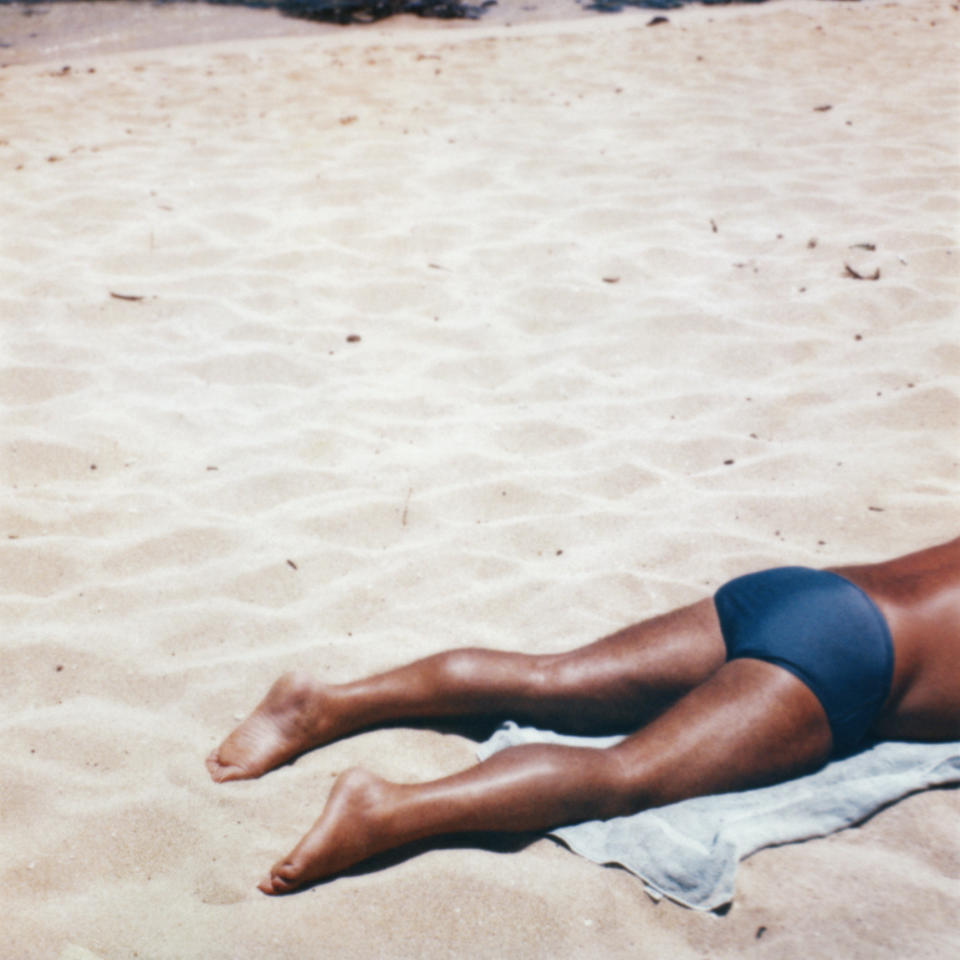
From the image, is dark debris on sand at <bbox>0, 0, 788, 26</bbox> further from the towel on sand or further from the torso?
the towel on sand

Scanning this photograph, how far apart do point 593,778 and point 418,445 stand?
1.42 meters

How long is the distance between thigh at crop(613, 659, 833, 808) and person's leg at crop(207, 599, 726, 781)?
0.17 meters

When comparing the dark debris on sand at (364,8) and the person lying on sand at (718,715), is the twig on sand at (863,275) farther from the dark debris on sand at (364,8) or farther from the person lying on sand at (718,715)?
the dark debris on sand at (364,8)

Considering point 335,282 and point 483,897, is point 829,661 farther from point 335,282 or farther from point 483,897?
point 335,282

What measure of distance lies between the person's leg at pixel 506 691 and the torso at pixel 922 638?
302 millimetres

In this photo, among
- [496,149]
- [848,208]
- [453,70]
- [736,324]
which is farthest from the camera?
[453,70]

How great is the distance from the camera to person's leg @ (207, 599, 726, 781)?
5.89 ft

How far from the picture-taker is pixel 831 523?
2486 millimetres


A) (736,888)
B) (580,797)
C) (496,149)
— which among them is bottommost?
(736,888)

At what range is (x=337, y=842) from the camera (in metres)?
1.53

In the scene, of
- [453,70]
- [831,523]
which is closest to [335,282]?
[831,523]

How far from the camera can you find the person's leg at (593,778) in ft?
5.06

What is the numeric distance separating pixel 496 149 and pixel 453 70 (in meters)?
1.99

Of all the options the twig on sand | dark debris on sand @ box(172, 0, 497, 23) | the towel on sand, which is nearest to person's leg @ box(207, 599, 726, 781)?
the towel on sand
